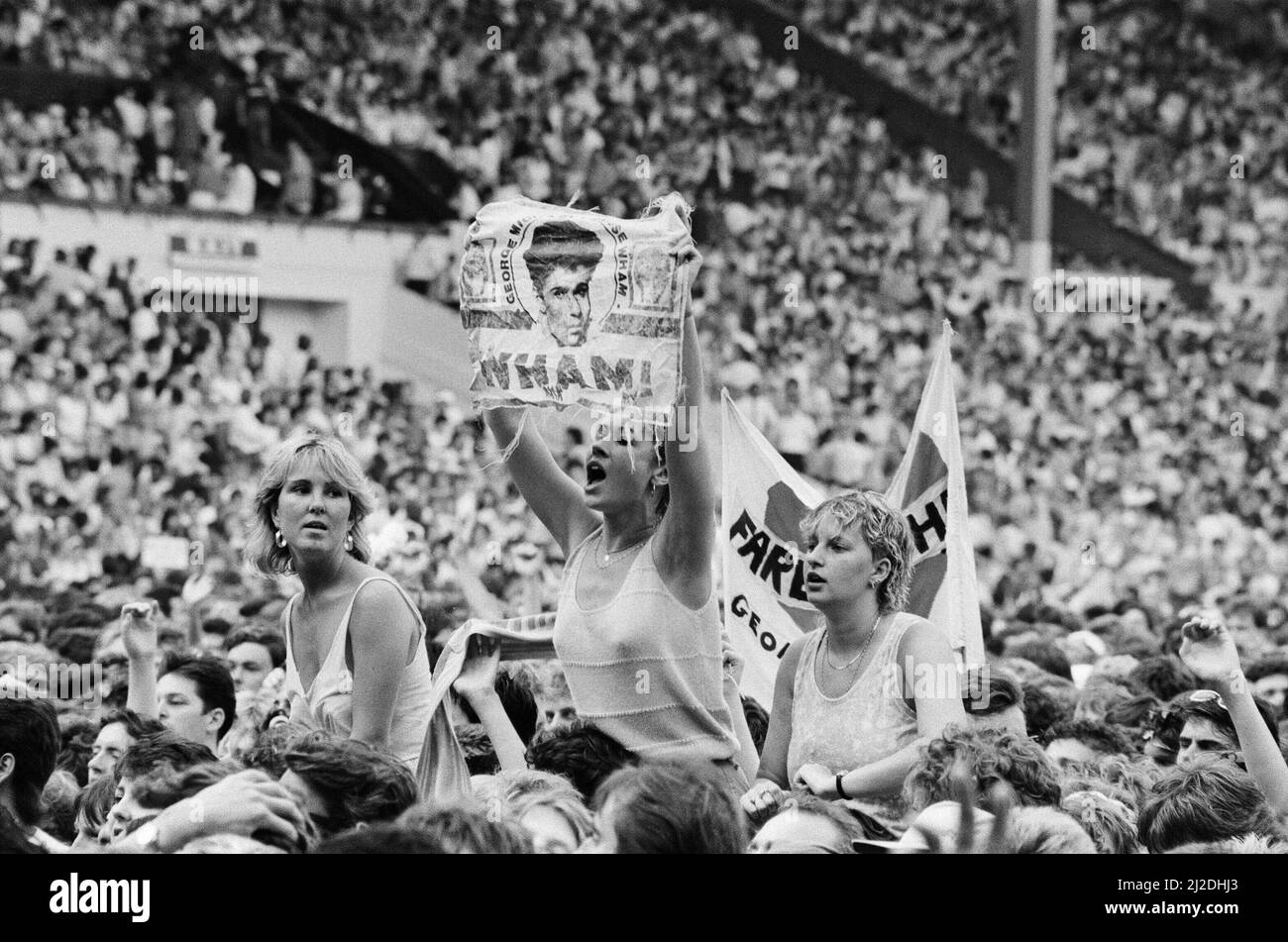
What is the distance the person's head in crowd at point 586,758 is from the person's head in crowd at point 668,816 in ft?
3.35

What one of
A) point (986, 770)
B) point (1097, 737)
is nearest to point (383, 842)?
point (986, 770)

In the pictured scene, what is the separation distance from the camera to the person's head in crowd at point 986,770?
3.84m

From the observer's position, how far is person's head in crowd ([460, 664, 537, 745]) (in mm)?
5039

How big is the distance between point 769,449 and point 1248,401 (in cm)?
1469

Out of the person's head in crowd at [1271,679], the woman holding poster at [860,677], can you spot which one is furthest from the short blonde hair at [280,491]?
Answer: the person's head in crowd at [1271,679]

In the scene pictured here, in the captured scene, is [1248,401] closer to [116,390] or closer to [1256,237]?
[1256,237]

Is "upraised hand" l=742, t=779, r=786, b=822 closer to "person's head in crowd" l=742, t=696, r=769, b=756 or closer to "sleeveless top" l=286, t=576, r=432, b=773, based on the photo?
"sleeveless top" l=286, t=576, r=432, b=773

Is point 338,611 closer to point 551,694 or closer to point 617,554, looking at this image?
point 617,554

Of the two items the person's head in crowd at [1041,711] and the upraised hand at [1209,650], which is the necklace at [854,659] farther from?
the person's head in crowd at [1041,711]

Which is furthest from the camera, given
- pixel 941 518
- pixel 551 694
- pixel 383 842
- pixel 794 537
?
pixel 794 537

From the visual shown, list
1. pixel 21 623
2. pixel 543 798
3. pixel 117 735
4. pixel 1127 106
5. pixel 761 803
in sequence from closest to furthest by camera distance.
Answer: pixel 543 798 → pixel 761 803 → pixel 117 735 → pixel 21 623 → pixel 1127 106

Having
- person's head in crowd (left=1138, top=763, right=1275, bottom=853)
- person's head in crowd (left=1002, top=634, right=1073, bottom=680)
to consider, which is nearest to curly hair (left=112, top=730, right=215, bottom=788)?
person's head in crowd (left=1138, top=763, right=1275, bottom=853)

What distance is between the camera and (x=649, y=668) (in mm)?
4270

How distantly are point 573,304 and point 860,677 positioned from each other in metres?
0.85
